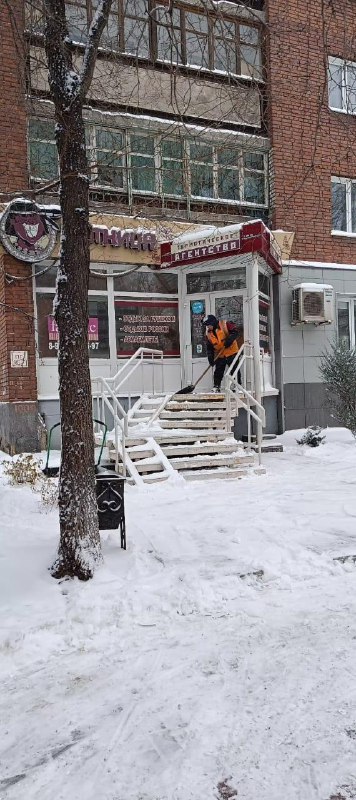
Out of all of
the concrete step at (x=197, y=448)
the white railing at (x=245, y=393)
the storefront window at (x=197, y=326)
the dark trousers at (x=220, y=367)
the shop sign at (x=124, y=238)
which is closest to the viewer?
the concrete step at (x=197, y=448)

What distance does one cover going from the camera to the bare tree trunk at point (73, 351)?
13.7ft

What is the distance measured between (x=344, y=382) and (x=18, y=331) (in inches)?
236

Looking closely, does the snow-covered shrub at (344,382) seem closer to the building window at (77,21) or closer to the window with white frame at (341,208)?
the window with white frame at (341,208)

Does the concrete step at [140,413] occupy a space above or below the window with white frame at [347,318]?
below

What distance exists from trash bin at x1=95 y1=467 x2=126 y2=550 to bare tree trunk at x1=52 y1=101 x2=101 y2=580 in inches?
17.4

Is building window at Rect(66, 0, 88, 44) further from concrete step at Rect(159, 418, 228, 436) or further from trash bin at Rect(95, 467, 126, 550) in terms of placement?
concrete step at Rect(159, 418, 228, 436)

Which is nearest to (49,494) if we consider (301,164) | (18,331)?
(18,331)

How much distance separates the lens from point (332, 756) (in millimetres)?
2309

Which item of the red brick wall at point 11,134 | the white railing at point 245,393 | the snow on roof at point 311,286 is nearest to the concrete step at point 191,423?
the white railing at point 245,393

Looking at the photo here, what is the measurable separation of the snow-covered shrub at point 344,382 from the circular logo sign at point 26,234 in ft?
18.4

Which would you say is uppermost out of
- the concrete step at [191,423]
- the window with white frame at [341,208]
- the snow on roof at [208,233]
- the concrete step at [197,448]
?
the window with white frame at [341,208]

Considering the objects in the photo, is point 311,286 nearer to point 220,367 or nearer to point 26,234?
point 220,367

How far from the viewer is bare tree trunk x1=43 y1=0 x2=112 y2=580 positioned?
416 cm

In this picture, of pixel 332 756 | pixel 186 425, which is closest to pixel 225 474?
pixel 186 425
